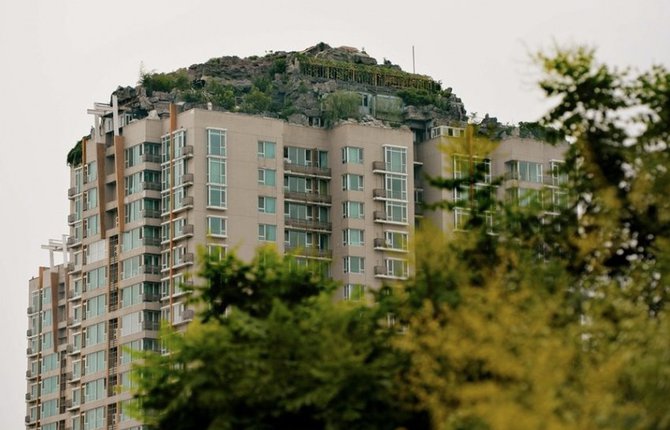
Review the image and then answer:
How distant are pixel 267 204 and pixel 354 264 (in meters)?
5.81

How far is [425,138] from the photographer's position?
4345 inches

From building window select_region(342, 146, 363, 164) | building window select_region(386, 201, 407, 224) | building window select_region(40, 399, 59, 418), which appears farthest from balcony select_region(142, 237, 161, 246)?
building window select_region(40, 399, 59, 418)

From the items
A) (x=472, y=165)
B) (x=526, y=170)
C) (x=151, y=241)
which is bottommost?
(x=472, y=165)

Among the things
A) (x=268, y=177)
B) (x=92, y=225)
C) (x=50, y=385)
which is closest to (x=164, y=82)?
(x=92, y=225)

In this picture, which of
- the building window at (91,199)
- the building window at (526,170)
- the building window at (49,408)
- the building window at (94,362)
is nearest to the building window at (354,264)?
the building window at (526,170)

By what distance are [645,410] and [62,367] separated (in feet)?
318

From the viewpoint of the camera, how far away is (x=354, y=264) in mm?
102375

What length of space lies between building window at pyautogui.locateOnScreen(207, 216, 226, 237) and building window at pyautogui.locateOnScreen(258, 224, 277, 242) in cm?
215

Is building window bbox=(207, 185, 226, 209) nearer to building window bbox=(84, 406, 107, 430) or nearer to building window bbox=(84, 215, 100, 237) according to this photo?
building window bbox=(84, 215, 100, 237)

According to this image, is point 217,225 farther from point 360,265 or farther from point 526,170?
point 526,170

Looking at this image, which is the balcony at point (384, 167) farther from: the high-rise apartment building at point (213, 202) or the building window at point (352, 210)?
the building window at point (352, 210)

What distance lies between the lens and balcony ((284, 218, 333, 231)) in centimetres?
10306

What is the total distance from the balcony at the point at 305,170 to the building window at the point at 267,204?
2.77 metres

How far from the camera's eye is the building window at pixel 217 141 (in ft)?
327
